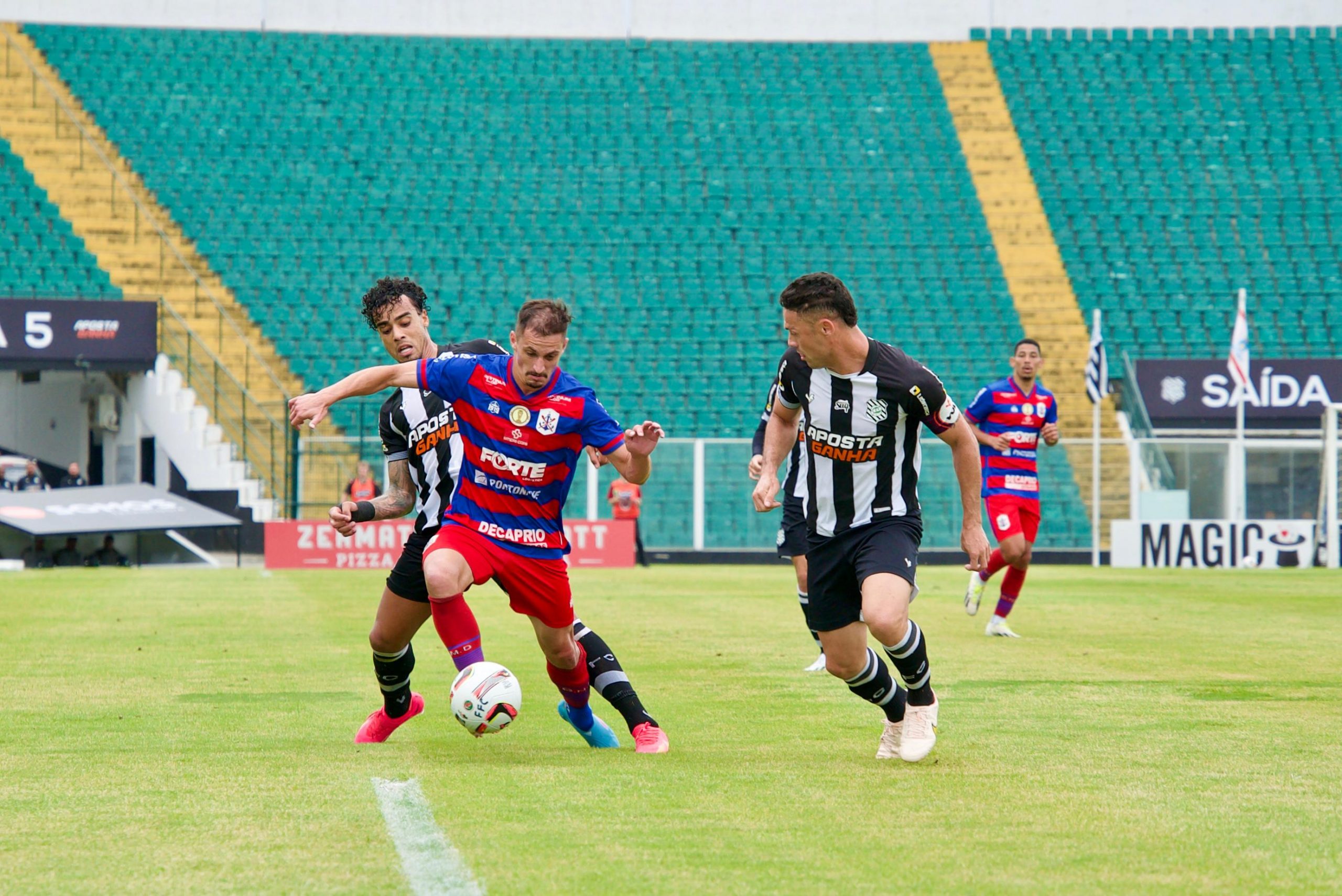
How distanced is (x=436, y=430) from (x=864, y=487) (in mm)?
1870

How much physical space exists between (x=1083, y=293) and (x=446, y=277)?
42.0 feet

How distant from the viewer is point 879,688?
6.65 meters

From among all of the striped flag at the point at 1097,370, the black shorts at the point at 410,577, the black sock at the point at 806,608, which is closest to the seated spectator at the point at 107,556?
the black sock at the point at 806,608

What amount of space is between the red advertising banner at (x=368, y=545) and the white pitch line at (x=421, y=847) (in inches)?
704

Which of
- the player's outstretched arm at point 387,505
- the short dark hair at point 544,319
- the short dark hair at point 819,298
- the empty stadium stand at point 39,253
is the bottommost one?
the player's outstretched arm at point 387,505

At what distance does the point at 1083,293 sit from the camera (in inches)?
1288

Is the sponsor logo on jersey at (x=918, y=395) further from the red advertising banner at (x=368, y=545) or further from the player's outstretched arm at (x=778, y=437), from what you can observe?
the red advertising banner at (x=368, y=545)

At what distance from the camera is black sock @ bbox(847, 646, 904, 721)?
21.8 ft

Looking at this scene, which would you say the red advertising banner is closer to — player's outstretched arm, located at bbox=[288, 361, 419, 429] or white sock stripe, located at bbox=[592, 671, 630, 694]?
white sock stripe, located at bbox=[592, 671, 630, 694]

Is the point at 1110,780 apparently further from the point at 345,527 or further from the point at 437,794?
the point at 345,527

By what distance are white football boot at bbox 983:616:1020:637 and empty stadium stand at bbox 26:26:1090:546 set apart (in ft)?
48.8

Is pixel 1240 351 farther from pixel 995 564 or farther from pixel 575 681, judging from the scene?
pixel 575 681

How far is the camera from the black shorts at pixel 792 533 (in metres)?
9.80

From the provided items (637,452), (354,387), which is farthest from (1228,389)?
(354,387)
